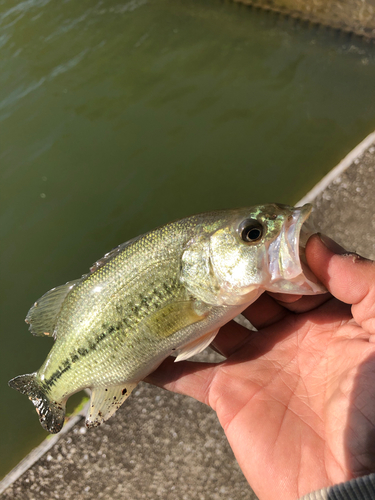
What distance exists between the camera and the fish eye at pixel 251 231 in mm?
1974

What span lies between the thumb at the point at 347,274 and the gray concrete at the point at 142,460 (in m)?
1.72

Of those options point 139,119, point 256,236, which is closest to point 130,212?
point 139,119

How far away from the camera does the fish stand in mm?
1972

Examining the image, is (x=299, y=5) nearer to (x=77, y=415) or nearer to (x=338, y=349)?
(x=338, y=349)

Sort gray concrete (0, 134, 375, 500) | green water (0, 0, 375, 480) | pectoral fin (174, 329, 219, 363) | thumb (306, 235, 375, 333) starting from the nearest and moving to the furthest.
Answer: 1. thumb (306, 235, 375, 333)
2. pectoral fin (174, 329, 219, 363)
3. gray concrete (0, 134, 375, 500)
4. green water (0, 0, 375, 480)

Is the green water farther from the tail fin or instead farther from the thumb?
the thumb

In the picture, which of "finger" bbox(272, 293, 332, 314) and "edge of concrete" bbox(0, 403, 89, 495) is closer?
"finger" bbox(272, 293, 332, 314)

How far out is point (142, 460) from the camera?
2912 millimetres

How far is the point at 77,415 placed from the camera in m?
3.08

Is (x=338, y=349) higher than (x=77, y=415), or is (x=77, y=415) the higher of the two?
(x=338, y=349)

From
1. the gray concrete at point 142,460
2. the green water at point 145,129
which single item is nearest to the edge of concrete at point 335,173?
the green water at point 145,129

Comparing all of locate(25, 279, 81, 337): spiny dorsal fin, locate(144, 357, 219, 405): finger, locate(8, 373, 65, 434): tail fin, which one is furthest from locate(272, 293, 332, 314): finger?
locate(8, 373, 65, 434): tail fin

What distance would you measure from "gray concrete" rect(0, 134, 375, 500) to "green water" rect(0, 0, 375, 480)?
0.75 m

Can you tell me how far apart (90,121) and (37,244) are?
2328 millimetres
